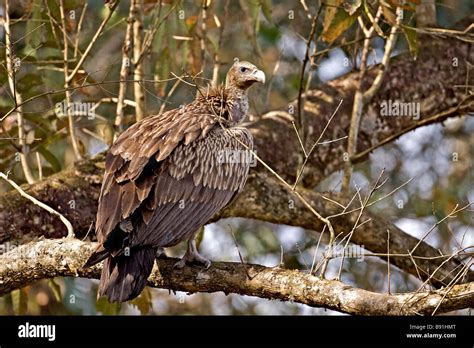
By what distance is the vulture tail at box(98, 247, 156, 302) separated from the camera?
192 inches

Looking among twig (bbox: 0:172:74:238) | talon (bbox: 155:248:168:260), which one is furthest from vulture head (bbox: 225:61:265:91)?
twig (bbox: 0:172:74:238)

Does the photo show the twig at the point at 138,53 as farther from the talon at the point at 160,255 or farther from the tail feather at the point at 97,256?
the tail feather at the point at 97,256

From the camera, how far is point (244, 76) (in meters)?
6.57

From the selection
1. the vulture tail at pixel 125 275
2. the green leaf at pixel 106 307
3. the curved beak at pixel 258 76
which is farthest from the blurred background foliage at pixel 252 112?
the vulture tail at pixel 125 275

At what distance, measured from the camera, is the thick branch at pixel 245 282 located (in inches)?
157

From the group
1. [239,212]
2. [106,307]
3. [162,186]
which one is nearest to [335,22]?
[239,212]

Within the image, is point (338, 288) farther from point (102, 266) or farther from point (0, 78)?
point (0, 78)

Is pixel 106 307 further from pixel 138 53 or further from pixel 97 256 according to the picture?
pixel 97 256

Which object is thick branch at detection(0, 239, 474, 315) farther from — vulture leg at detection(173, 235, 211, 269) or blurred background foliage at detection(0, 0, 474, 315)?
blurred background foliage at detection(0, 0, 474, 315)

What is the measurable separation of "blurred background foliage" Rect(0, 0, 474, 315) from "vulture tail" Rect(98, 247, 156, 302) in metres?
1.90

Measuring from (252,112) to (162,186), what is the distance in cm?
393

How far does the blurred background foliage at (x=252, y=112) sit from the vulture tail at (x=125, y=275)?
1.90 meters

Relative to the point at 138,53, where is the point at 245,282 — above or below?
below

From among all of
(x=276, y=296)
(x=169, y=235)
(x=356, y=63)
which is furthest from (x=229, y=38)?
(x=276, y=296)
